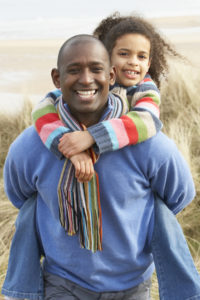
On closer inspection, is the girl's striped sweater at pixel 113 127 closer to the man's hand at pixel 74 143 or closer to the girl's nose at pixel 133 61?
the man's hand at pixel 74 143

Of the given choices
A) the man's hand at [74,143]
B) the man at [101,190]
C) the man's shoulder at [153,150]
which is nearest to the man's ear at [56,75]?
the man at [101,190]

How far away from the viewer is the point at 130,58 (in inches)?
86.9

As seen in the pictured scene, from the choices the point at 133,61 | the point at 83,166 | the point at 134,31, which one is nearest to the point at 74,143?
the point at 83,166

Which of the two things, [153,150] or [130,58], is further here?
[130,58]

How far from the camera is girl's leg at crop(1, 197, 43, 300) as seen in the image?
2.12 metres

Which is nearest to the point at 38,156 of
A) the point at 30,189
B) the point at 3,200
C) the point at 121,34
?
the point at 30,189

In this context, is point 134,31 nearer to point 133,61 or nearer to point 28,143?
point 133,61

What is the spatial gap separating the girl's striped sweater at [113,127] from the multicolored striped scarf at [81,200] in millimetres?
43

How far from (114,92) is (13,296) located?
1.05 meters

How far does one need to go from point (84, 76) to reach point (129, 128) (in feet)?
0.87

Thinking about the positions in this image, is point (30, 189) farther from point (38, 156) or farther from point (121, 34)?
point (121, 34)

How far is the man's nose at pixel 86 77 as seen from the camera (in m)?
1.79

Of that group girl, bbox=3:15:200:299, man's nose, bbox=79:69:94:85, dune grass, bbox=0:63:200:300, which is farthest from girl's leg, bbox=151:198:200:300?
dune grass, bbox=0:63:200:300

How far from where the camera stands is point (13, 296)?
218 cm
